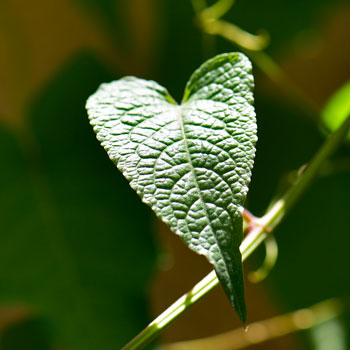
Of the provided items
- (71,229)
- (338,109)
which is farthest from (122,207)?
(338,109)

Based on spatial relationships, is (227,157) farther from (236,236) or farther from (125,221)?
(125,221)

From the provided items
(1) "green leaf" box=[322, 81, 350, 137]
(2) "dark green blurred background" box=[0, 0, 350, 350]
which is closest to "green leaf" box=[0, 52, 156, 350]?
(2) "dark green blurred background" box=[0, 0, 350, 350]

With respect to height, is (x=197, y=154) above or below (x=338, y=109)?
above

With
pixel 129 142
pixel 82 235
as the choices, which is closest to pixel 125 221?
pixel 82 235

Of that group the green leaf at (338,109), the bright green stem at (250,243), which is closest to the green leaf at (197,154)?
the bright green stem at (250,243)

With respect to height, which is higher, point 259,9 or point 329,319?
point 259,9

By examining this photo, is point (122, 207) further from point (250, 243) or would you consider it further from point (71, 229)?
point (250, 243)
